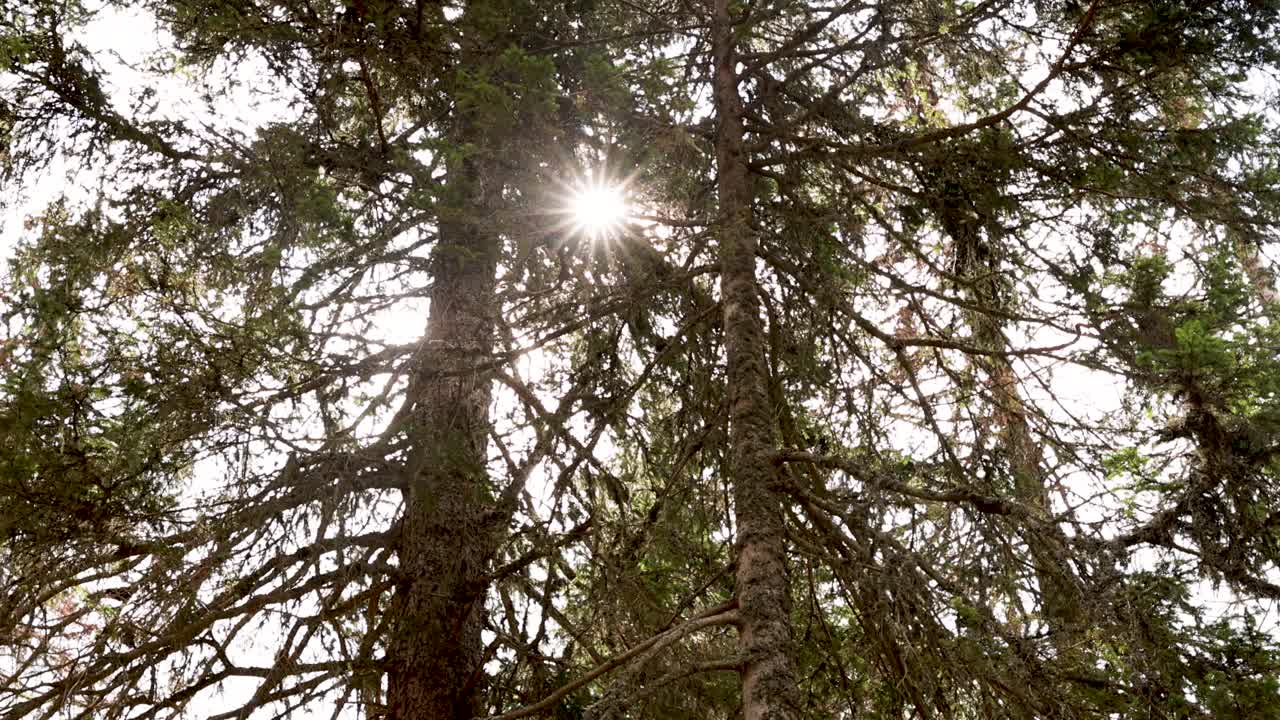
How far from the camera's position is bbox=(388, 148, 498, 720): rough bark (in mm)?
5332

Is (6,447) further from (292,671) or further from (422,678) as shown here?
(422,678)

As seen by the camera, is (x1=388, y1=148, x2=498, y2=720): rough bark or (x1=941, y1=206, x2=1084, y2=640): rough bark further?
(x1=388, y1=148, x2=498, y2=720): rough bark

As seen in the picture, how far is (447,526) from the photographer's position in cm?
584

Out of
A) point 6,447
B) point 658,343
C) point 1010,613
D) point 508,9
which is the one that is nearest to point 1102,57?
point 658,343

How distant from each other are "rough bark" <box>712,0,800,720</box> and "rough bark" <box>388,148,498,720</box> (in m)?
1.64

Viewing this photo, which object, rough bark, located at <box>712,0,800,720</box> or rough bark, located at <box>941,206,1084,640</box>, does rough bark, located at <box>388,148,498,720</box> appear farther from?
rough bark, located at <box>941,206,1084,640</box>

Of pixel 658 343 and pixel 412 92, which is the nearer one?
pixel 658 343

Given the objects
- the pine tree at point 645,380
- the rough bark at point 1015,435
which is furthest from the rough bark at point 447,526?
the rough bark at point 1015,435

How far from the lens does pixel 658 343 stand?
6.07 m

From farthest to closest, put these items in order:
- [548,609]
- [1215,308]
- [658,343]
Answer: [658,343], [548,609], [1215,308]

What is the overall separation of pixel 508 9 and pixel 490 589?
3937mm

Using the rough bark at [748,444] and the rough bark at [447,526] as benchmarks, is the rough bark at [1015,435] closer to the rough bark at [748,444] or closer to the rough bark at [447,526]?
the rough bark at [748,444]

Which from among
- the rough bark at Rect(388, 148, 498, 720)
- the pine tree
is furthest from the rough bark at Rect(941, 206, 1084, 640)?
the rough bark at Rect(388, 148, 498, 720)

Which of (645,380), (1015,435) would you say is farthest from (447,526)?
(1015,435)
